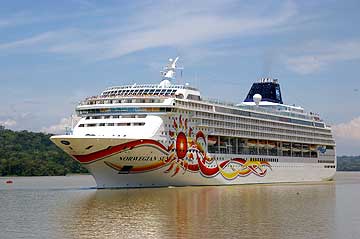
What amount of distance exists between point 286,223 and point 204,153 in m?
28.6

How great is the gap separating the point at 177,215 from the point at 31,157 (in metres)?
99.0

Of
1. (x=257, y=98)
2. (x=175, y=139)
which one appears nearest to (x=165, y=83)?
(x=175, y=139)

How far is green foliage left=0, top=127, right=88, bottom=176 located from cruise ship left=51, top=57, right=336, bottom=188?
193 ft

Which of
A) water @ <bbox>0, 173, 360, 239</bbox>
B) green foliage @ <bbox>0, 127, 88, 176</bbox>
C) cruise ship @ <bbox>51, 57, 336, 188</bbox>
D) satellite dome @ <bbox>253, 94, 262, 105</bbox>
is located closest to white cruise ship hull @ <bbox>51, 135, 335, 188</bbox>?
cruise ship @ <bbox>51, 57, 336, 188</bbox>

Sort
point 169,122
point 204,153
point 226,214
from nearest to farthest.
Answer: point 226,214
point 169,122
point 204,153

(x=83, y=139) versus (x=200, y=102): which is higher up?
(x=200, y=102)

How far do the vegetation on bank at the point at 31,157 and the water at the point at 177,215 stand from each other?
71558 millimetres

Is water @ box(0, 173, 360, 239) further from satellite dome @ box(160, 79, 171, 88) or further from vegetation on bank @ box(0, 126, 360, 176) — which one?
vegetation on bank @ box(0, 126, 360, 176)

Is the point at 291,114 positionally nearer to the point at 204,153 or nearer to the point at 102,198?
the point at 204,153

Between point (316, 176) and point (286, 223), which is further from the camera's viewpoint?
point (316, 176)

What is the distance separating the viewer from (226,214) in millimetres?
38562

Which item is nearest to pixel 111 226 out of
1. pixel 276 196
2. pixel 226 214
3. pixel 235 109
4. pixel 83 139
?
pixel 226 214

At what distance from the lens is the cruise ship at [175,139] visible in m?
54.2

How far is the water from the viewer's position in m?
31.3
